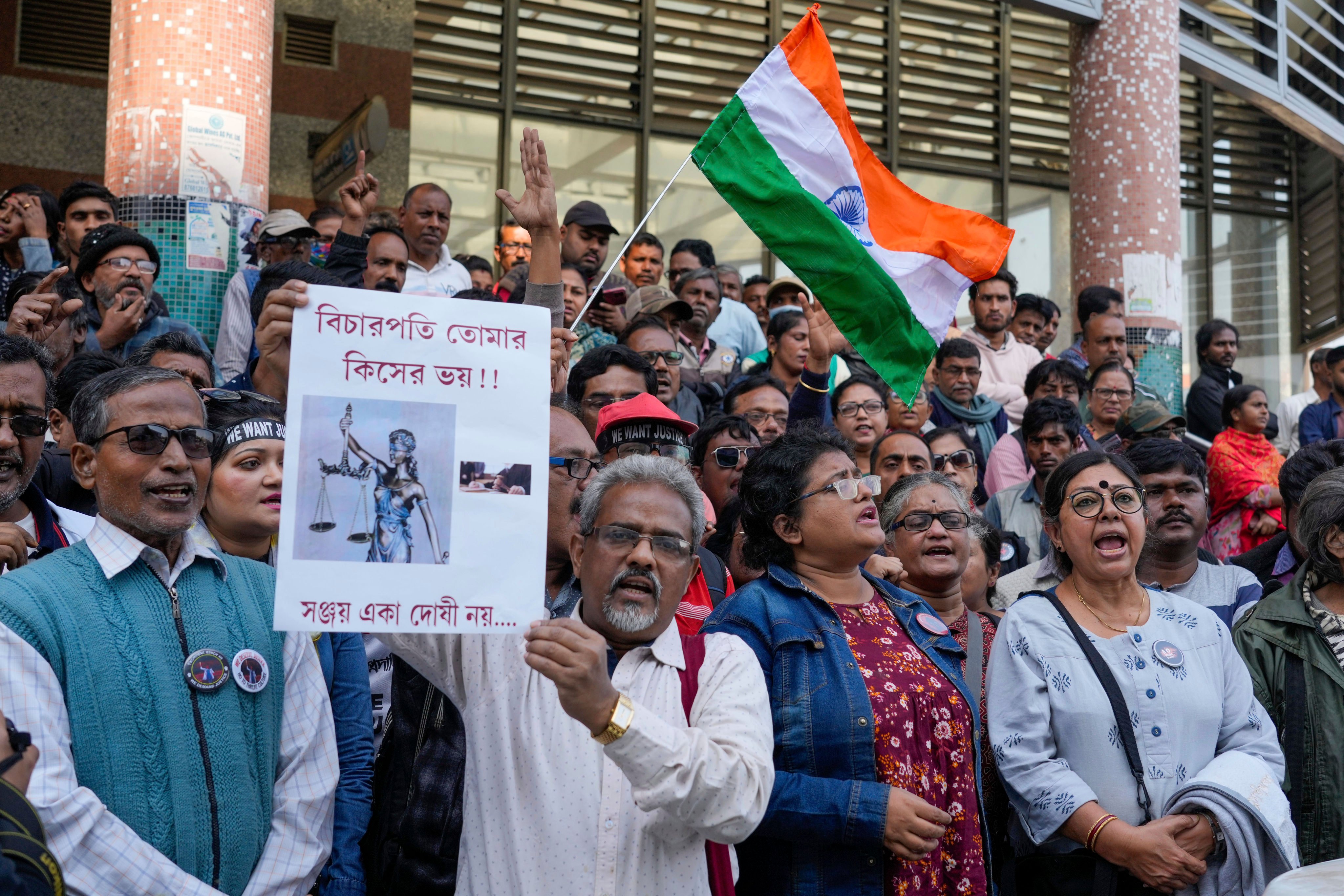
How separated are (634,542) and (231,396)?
1440 mm

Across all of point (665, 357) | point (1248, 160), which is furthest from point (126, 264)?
point (1248, 160)

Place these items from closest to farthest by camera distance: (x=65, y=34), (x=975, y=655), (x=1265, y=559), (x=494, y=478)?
(x=494, y=478)
(x=975, y=655)
(x=1265, y=559)
(x=65, y=34)

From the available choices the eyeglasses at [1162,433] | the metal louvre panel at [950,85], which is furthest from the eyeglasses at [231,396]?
the metal louvre panel at [950,85]

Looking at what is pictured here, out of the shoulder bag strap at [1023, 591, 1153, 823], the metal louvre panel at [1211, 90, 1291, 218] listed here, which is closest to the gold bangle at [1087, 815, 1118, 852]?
the shoulder bag strap at [1023, 591, 1153, 823]

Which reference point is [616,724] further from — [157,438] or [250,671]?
[157,438]

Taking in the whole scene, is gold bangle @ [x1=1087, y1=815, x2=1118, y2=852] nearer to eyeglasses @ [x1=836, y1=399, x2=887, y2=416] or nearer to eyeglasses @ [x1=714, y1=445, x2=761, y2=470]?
eyeglasses @ [x1=714, y1=445, x2=761, y2=470]

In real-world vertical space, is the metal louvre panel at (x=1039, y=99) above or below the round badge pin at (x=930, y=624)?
above

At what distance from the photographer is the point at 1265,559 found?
216 inches

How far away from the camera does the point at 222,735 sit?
2924mm

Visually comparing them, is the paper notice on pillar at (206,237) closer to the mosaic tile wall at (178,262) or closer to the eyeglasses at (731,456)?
the mosaic tile wall at (178,262)

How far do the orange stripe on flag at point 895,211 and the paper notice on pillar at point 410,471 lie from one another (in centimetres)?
289

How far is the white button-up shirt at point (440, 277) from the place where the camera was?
757 cm

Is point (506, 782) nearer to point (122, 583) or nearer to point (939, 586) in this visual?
point (122, 583)

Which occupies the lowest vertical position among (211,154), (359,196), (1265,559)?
(1265,559)
